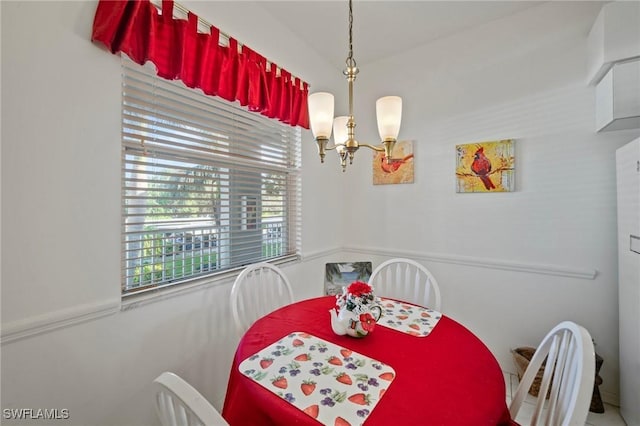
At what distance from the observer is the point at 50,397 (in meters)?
0.98

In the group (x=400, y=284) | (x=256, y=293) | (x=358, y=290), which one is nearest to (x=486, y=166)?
(x=400, y=284)

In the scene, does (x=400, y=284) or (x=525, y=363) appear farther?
(x=400, y=284)

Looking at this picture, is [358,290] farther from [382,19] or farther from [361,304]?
[382,19]

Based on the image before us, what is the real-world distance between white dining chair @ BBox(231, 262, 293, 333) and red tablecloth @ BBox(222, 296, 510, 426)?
28 cm

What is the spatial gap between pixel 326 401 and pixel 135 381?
41.0 inches

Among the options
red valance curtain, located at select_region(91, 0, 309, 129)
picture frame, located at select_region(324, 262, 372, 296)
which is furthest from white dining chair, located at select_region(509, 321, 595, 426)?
red valance curtain, located at select_region(91, 0, 309, 129)

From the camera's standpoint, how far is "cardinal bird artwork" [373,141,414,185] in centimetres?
239

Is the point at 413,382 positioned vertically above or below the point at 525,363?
above

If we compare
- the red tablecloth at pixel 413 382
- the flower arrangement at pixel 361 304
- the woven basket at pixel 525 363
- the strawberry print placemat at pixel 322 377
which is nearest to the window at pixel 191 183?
the red tablecloth at pixel 413 382

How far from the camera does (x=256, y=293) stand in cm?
159

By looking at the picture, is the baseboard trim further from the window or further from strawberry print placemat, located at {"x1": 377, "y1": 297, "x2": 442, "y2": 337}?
strawberry print placemat, located at {"x1": 377, "y1": 297, "x2": 442, "y2": 337}

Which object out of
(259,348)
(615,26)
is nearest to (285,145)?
(259,348)

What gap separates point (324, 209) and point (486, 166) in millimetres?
1432

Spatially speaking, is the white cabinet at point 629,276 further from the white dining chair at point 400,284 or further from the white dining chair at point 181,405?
the white dining chair at point 181,405
